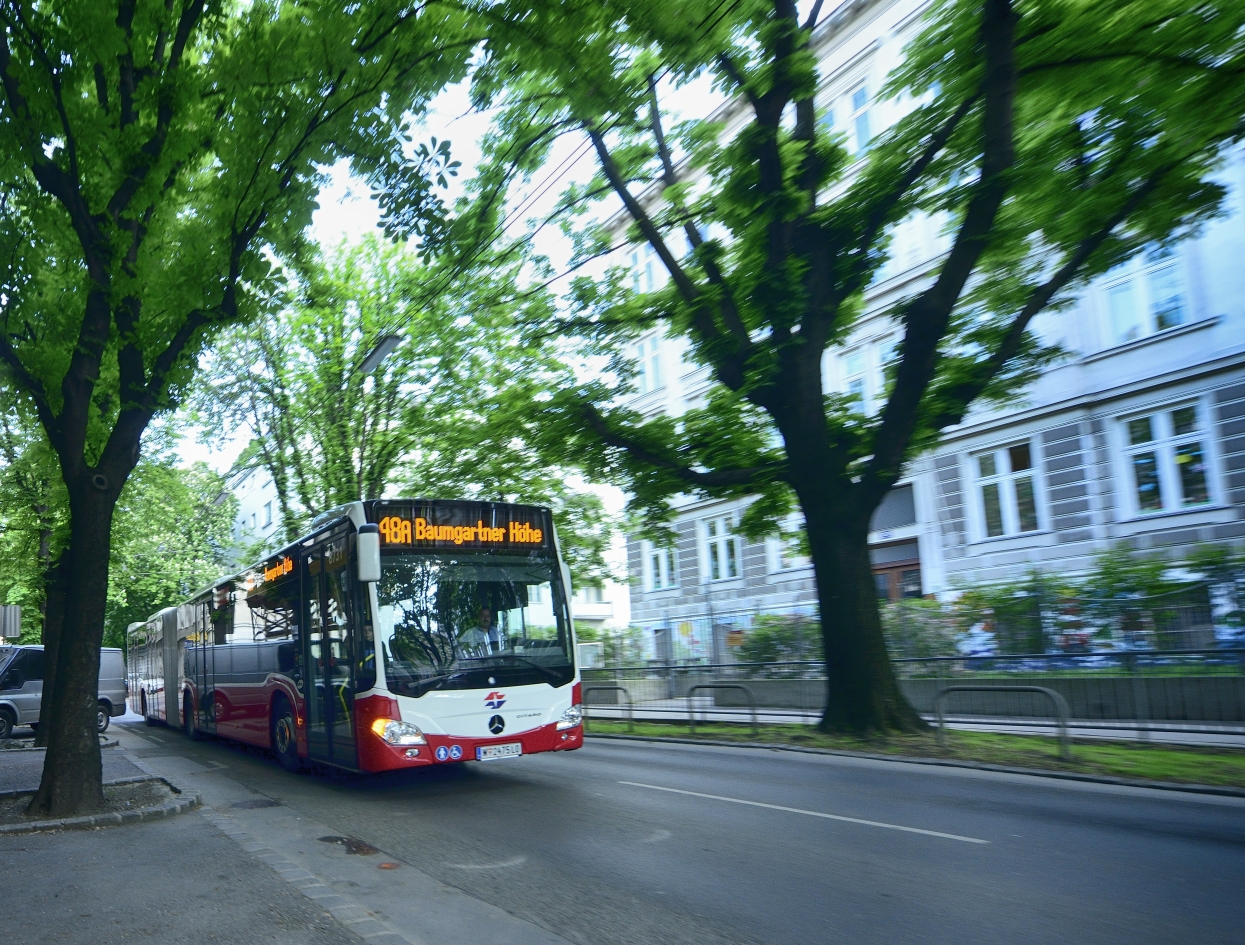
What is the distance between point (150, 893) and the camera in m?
6.54

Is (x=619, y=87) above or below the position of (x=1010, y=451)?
above

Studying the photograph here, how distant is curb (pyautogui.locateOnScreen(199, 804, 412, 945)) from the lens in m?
5.39

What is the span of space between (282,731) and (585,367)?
7411 millimetres

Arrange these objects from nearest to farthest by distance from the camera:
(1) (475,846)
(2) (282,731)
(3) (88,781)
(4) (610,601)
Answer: (1) (475,846) < (3) (88,781) < (2) (282,731) < (4) (610,601)

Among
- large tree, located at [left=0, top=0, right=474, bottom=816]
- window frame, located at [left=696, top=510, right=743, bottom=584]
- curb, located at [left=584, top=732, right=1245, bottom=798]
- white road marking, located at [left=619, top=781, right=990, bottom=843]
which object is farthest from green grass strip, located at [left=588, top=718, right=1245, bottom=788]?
window frame, located at [left=696, top=510, right=743, bottom=584]

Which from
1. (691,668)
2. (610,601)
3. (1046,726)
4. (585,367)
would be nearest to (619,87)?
(585,367)

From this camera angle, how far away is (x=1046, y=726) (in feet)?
47.1

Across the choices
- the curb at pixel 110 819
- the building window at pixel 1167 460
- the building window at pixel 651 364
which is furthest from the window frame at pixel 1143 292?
the curb at pixel 110 819

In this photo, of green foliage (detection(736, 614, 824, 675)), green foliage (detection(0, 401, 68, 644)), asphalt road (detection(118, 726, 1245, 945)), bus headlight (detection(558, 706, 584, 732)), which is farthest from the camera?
green foliage (detection(0, 401, 68, 644))

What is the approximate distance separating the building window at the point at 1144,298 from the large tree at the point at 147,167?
15.7m

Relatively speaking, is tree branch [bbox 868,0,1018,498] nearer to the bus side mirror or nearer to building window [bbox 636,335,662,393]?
the bus side mirror

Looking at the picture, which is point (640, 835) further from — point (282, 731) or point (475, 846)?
point (282, 731)

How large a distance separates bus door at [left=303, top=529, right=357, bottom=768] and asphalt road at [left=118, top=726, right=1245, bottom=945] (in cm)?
63

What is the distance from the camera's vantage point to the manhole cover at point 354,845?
784 centimetres
